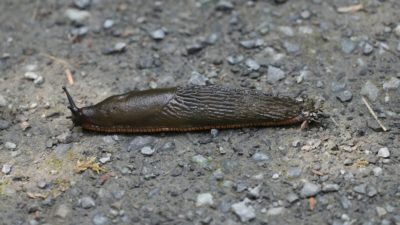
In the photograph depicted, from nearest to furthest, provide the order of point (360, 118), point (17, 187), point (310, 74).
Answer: point (17, 187), point (360, 118), point (310, 74)

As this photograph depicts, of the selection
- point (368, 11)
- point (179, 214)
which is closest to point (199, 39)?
point (368, 11)

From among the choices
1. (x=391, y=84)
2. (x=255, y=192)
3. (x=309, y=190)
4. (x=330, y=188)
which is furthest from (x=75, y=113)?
(x=391, y=84)

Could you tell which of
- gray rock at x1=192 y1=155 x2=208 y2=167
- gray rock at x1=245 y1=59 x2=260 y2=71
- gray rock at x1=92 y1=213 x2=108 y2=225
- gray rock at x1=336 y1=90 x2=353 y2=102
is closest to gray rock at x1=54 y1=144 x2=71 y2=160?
gray rock at x1=92 y1=213 x2=108 y2=225

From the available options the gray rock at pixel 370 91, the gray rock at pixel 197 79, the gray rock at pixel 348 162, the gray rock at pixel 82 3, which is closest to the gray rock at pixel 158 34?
the gray rock at pixel 197 79

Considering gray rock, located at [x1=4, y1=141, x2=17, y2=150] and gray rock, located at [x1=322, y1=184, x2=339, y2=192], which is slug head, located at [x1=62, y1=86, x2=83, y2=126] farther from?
gray rock, located at [x1=322, y1=184, x2=339, y2=192]

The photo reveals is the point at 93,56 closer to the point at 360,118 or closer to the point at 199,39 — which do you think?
the point at 199,39

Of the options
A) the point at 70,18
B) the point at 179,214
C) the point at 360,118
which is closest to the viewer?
A: the point at 179,214

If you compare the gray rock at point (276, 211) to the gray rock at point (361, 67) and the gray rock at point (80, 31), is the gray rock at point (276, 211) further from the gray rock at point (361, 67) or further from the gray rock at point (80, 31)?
the gray rock at point (80, 31)
